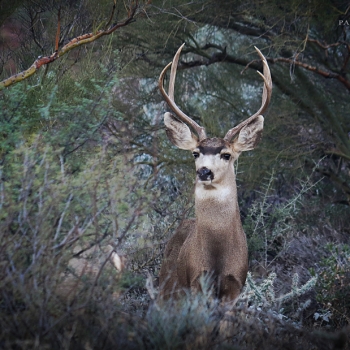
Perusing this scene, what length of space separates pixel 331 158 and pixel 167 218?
477 centimetres

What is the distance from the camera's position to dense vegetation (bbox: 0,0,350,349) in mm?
4473

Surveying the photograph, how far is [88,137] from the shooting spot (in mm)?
6086

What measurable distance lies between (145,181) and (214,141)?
722mm

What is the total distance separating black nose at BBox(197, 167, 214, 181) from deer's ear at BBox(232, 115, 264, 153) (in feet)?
2.43

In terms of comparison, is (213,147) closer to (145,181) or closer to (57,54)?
(145,181)

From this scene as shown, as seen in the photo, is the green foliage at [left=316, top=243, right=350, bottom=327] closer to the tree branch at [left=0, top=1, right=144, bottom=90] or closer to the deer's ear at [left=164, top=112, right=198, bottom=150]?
the deer's ear at [left=164, top=112, right=198, bottom=150]

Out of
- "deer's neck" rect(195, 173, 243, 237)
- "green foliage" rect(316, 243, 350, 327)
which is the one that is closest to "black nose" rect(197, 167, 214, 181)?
"deer's neck" rect(195, 173, 243, 237)

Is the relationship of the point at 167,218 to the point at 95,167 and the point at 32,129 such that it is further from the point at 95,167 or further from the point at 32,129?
the point at 95,167

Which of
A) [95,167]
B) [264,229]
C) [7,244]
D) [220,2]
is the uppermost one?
[220,2]

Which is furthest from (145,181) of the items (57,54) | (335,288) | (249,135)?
(335,288)

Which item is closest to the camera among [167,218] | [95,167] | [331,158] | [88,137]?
[95,167]

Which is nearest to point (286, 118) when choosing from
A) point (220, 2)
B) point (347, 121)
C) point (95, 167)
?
point (347, 121)

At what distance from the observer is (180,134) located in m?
7.60

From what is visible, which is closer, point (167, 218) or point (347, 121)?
point (167, 218)
